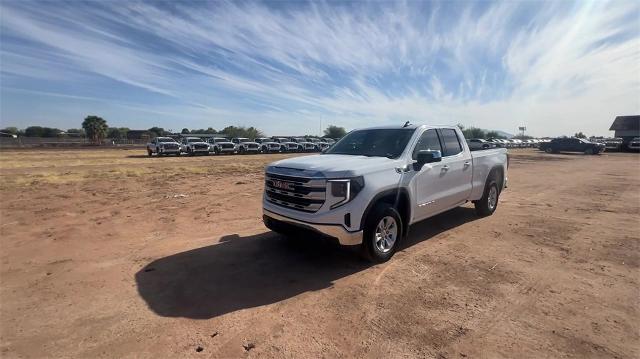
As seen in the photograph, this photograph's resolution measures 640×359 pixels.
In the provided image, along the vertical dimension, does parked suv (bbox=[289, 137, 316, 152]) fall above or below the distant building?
below

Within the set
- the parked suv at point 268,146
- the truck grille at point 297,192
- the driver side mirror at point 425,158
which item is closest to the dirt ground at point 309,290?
the truck grille at point 297,192

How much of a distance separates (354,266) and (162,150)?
2949cm

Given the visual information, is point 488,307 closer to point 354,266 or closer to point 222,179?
point 354,266

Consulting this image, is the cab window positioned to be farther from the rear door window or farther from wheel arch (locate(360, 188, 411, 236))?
wheel arch (locate(360, 188, 411, 236))

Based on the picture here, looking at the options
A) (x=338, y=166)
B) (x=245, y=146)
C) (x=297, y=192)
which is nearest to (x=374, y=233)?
(x=338, y=166)

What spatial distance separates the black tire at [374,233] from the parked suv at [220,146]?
32.1 metres

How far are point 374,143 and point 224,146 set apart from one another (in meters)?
31.6

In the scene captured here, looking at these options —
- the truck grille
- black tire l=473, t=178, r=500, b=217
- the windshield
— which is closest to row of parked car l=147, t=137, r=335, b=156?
black tire l=473, t=178, r=500, b=217

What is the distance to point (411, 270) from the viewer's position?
4691mm

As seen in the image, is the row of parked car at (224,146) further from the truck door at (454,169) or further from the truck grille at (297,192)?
the truck grille at (297,192)

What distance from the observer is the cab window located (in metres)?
5.56

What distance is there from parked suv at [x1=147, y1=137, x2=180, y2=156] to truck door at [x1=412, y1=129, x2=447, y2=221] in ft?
94.9

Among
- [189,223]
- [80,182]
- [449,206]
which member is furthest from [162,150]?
[449,206]

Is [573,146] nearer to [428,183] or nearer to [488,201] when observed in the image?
[488,201]
